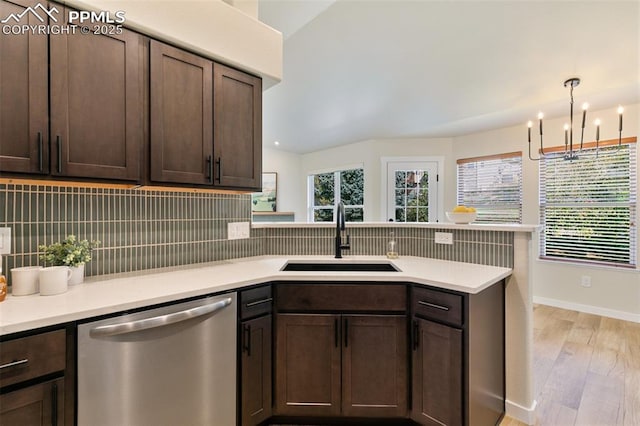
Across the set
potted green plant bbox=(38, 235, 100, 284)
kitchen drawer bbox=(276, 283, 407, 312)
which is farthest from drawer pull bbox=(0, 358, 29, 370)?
kitchen drawer bbox=(276, 283, 407, 312)

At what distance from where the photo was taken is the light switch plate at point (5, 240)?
1.36m

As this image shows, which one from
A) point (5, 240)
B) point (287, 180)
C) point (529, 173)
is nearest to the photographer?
point (5, 240)

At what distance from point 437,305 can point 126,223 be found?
1807 millimetres

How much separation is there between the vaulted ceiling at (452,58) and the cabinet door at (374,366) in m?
2.37

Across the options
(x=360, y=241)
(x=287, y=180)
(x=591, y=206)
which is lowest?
(x=360, y=241)

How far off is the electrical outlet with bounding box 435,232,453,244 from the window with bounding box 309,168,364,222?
3.37 metres

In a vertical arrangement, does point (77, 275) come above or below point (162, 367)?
above

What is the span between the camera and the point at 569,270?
389cm

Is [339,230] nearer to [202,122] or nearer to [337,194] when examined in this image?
[202,122]

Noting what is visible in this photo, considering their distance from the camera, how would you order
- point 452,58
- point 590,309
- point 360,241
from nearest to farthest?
point 360,241 → point 452,58 → point 590,309

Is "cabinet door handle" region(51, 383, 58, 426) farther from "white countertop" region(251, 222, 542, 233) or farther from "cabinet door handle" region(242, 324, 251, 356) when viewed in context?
"white countertop" region(251, 222, 542, 233)

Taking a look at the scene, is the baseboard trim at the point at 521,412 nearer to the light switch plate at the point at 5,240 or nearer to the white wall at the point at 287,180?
the light switch plate at the point at 5,240

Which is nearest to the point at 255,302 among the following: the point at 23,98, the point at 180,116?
the point at 180,116

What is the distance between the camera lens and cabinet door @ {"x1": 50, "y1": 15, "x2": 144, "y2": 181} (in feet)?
4.29
